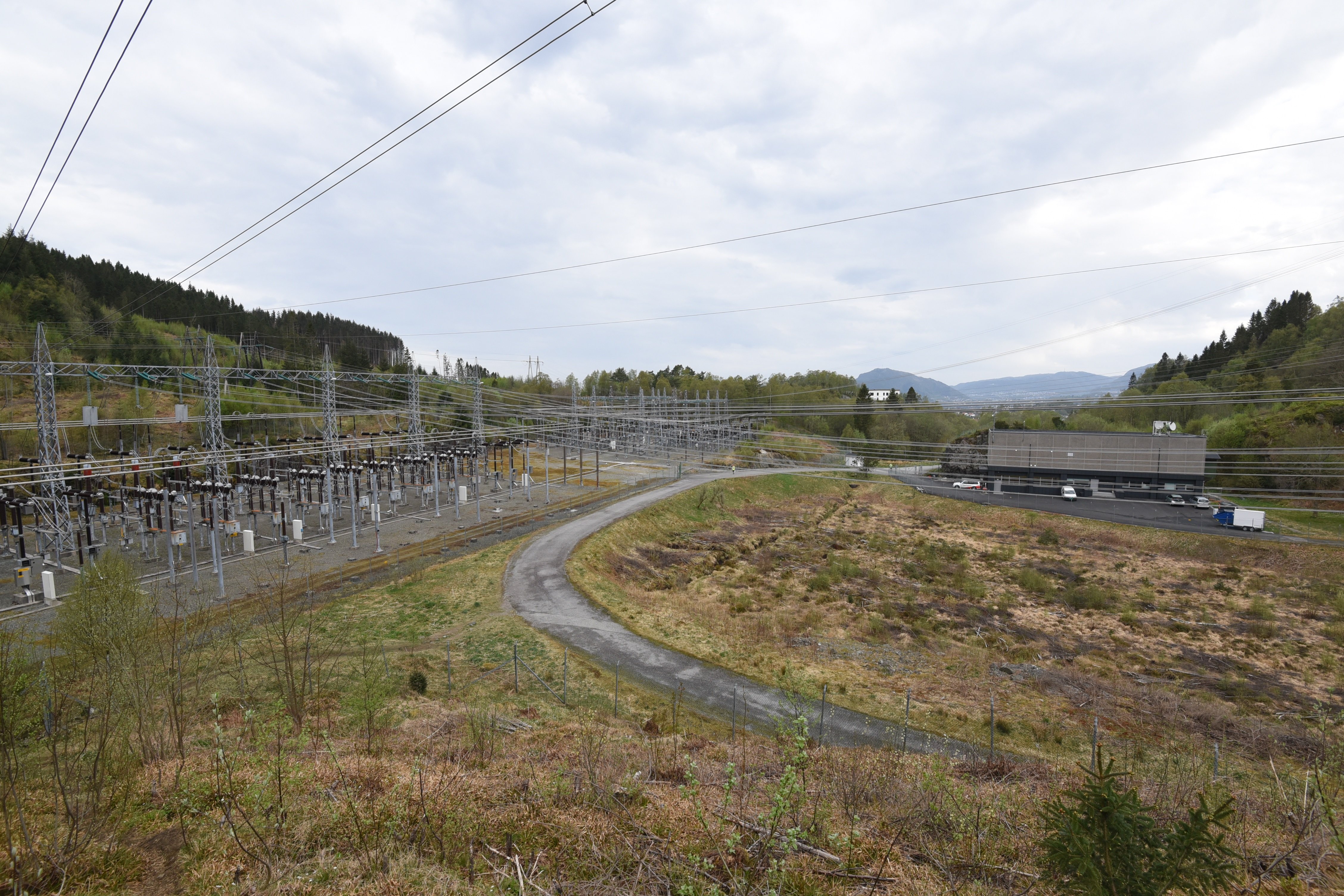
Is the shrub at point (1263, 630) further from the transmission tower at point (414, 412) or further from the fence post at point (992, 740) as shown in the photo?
the transmission tower at point (414, 412)

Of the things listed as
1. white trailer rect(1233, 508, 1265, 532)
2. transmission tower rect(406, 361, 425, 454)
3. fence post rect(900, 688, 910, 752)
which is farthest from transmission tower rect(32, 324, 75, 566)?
white trailer rect(1233, 508, 1265, 532)

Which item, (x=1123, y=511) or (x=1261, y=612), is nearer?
(x=1261, y=612)

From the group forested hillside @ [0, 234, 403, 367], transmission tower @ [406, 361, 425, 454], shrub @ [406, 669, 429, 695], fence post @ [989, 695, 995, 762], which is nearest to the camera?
fence post @ [989, 695, 995, 762]

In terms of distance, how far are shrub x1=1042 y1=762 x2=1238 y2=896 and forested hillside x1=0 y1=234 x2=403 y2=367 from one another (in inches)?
1474

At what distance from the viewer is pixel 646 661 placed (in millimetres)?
15023

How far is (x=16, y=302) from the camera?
4175cm

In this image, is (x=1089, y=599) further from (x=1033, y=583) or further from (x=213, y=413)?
(x=213, y=413)

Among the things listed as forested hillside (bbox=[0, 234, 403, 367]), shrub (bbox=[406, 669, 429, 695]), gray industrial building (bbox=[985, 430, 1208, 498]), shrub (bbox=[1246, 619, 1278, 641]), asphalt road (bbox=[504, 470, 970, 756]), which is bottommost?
shrub (bbox=[1246, 619, 1278, 641])

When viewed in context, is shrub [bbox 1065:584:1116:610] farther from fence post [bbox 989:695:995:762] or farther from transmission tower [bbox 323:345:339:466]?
transmission tower [bbox 323:345:339:466]

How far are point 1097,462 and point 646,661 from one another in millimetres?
34572

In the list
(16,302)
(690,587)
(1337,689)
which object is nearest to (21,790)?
(690,587)

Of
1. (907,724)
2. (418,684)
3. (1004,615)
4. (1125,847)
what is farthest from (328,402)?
(1004,615)

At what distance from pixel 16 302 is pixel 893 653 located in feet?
216

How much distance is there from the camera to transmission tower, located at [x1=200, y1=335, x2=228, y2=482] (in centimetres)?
2052
